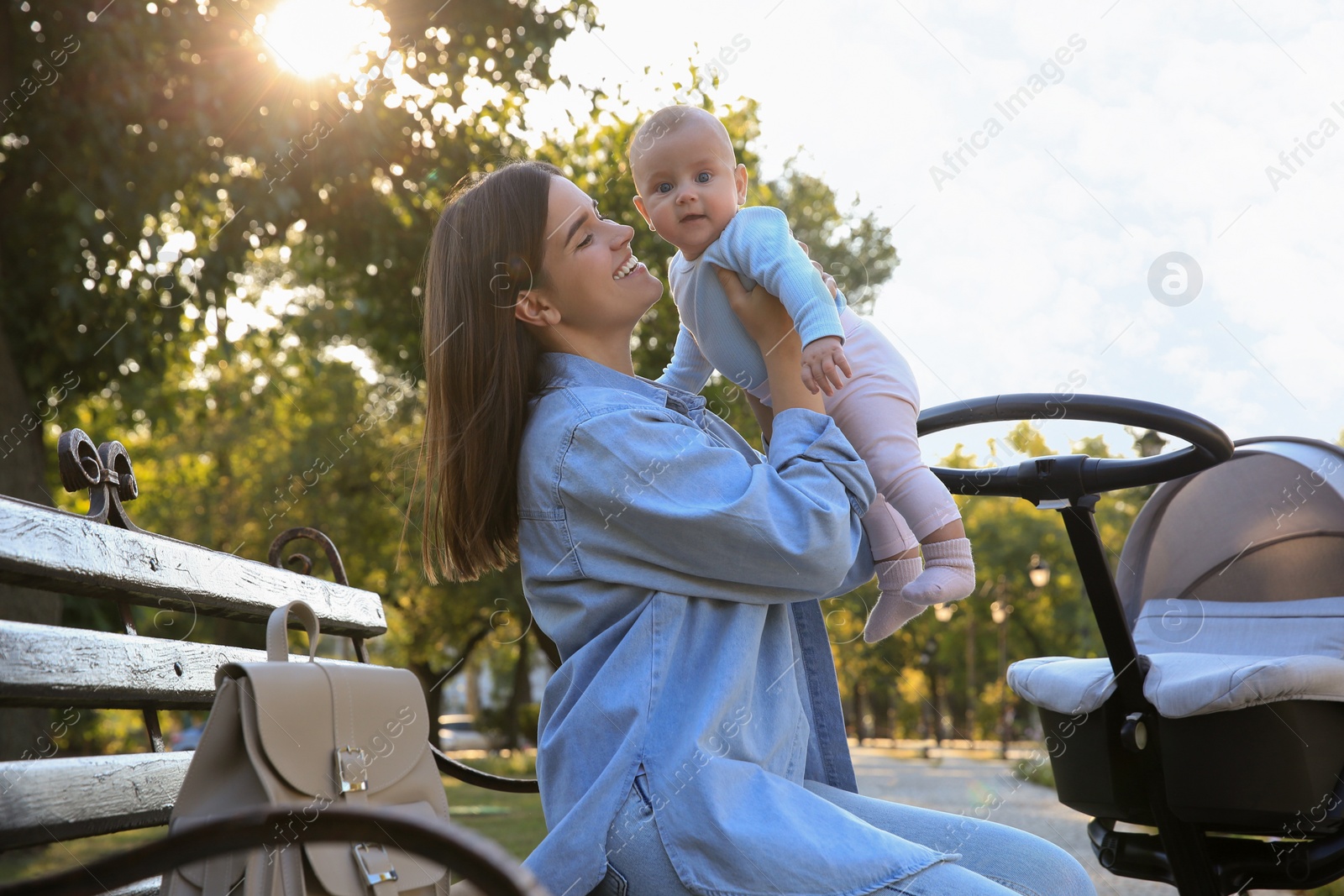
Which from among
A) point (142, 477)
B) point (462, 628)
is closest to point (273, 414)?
point (142, 477)

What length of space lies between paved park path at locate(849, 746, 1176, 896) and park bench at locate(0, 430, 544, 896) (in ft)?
14.8

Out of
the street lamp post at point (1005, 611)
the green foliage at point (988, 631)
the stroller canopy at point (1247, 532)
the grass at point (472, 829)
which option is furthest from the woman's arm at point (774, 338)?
the street lamp post at point (1005, 611)

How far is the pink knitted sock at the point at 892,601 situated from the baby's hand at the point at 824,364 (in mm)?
415

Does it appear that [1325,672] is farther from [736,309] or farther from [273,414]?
[273,414]

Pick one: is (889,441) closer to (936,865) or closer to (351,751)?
(936,865)

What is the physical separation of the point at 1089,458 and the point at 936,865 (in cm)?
78

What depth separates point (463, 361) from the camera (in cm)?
175

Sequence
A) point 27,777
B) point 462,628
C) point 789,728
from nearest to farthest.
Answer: point 27,777 → point 789,728 → point 462,628

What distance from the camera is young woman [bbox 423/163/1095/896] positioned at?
139cm

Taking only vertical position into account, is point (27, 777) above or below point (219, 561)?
below

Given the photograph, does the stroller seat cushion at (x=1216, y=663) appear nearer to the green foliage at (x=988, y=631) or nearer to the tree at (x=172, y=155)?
the tree at (x=172, y=155)

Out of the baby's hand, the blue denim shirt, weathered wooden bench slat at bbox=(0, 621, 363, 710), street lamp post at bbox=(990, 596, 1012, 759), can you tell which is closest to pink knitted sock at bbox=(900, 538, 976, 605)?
the blue denim shirt

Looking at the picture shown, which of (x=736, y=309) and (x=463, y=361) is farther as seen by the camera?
(x=736, y=309)

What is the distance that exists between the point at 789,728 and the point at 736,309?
2.28 ft
